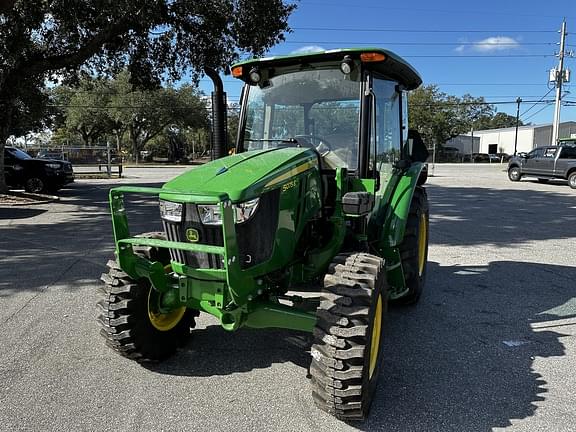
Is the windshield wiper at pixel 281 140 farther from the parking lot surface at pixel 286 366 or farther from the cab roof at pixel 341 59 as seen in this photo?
the parking lot surface at pixel 286 366

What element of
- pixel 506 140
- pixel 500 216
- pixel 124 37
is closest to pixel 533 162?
pixel 500 216

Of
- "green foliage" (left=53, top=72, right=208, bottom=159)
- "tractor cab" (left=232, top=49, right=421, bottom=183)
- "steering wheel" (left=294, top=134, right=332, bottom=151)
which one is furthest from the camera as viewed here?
"green foliage" (left=53, top=72, right=208, bottom=159)

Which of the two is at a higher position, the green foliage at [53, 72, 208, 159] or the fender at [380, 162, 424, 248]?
the green foliage at [53, 72, 208, 159]

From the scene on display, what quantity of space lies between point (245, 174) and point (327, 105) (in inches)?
48.2

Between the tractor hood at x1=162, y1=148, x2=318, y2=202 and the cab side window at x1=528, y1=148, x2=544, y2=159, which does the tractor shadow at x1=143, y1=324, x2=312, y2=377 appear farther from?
the cab side window at x1=528, y1=148, x2=544, y2=159

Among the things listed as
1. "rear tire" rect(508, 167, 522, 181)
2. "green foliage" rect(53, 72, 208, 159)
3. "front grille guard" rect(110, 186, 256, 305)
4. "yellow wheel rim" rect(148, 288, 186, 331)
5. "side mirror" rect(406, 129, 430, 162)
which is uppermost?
"green foliage" rect(53, 72, 208, 159)

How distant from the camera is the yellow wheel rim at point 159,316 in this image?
144 inches

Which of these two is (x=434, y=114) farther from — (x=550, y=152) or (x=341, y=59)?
(x=341, y=59)

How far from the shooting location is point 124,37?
14484 millimetres

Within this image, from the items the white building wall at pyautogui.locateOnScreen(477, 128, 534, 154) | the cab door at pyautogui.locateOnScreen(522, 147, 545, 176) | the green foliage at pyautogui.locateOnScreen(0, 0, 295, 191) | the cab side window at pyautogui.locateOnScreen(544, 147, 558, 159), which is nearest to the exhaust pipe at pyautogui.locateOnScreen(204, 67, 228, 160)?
the green foliage at pyautogui.locateOnScreen(0, 0, 295, 191)

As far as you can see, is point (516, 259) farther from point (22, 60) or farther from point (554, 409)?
point (22, 60)

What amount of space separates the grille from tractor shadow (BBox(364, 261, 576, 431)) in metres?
1.26

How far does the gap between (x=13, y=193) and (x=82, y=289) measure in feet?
36.0

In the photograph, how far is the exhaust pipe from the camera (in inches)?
154
